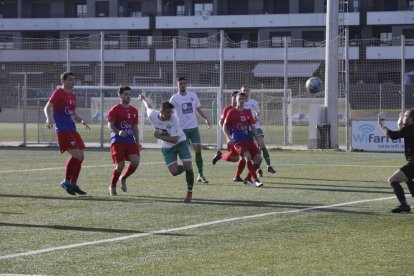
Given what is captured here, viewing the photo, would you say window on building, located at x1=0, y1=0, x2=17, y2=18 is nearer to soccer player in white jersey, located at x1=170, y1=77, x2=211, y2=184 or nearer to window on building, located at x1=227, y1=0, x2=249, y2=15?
window on building, located at x1=227, y1=0, x2=249, y2=15

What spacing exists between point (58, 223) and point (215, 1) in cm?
5437

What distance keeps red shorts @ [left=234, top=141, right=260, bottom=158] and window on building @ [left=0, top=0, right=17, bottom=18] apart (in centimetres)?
5149

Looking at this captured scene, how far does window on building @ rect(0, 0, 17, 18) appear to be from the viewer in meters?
66.2

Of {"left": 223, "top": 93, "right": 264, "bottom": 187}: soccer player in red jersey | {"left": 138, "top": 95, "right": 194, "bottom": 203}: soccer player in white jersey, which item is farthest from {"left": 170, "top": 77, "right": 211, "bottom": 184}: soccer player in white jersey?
{"left": 138, "top": 95, "right": 194, "bottom": 203}: soccer player in white jersey

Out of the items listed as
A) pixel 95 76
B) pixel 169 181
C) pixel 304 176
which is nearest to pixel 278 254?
pixel 169 181

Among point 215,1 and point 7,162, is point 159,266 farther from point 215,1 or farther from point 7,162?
point 215,1

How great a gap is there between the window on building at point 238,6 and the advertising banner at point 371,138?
1395 inches

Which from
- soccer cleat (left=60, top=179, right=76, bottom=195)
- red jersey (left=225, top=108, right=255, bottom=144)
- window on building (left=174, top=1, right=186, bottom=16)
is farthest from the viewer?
window on building (left=174, top=1, right=186, bottom=16)

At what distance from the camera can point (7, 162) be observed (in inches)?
939

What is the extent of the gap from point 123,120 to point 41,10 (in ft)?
173

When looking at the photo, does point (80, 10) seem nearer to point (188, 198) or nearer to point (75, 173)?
point (75, 173)

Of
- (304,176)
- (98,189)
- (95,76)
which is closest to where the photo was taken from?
(98,189)

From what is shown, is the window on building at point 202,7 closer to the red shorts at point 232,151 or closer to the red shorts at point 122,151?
the red shorts at point 232,151

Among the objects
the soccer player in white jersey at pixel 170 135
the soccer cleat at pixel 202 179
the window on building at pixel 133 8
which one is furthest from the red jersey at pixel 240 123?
the window on building at pixel 133 8
